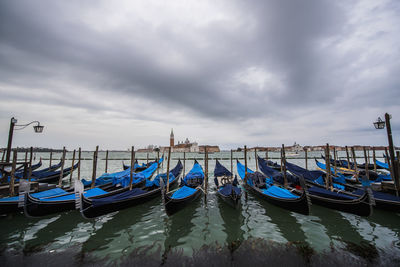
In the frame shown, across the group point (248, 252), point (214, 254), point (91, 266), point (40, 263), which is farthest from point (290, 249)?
point (40, 263)

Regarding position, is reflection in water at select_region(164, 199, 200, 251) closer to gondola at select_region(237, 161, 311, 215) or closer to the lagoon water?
the lagoon water

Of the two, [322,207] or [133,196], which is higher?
[133,196]

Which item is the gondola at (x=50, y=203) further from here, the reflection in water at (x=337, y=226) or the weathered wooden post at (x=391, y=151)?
the weathered wooden post at (x=391, y=151)

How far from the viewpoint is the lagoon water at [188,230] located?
419cm

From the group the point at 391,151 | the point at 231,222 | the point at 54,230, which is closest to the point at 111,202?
the point at 54,230

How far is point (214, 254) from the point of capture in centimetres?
378

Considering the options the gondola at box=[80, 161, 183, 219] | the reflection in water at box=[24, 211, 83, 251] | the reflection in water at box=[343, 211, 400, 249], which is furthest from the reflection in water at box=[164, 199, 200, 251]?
the reflection in water at box=[343, 211, 400, 249]

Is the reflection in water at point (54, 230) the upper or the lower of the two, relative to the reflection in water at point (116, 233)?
upper

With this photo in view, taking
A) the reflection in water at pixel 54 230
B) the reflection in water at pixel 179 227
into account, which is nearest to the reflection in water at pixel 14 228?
the reflection in water at pixel 54 230

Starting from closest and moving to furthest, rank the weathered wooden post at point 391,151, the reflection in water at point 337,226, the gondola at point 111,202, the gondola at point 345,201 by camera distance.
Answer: the reflection in water at point 337,226 < the gondola at point 345,201 < the gondola at point 111,202 < the weathered wooden post at point 391,151

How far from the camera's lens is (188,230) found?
5.02 m

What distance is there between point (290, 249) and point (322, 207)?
3.95 meters

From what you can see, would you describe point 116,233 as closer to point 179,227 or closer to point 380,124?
point 179,227

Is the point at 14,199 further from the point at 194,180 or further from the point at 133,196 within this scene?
the point at 194,180
